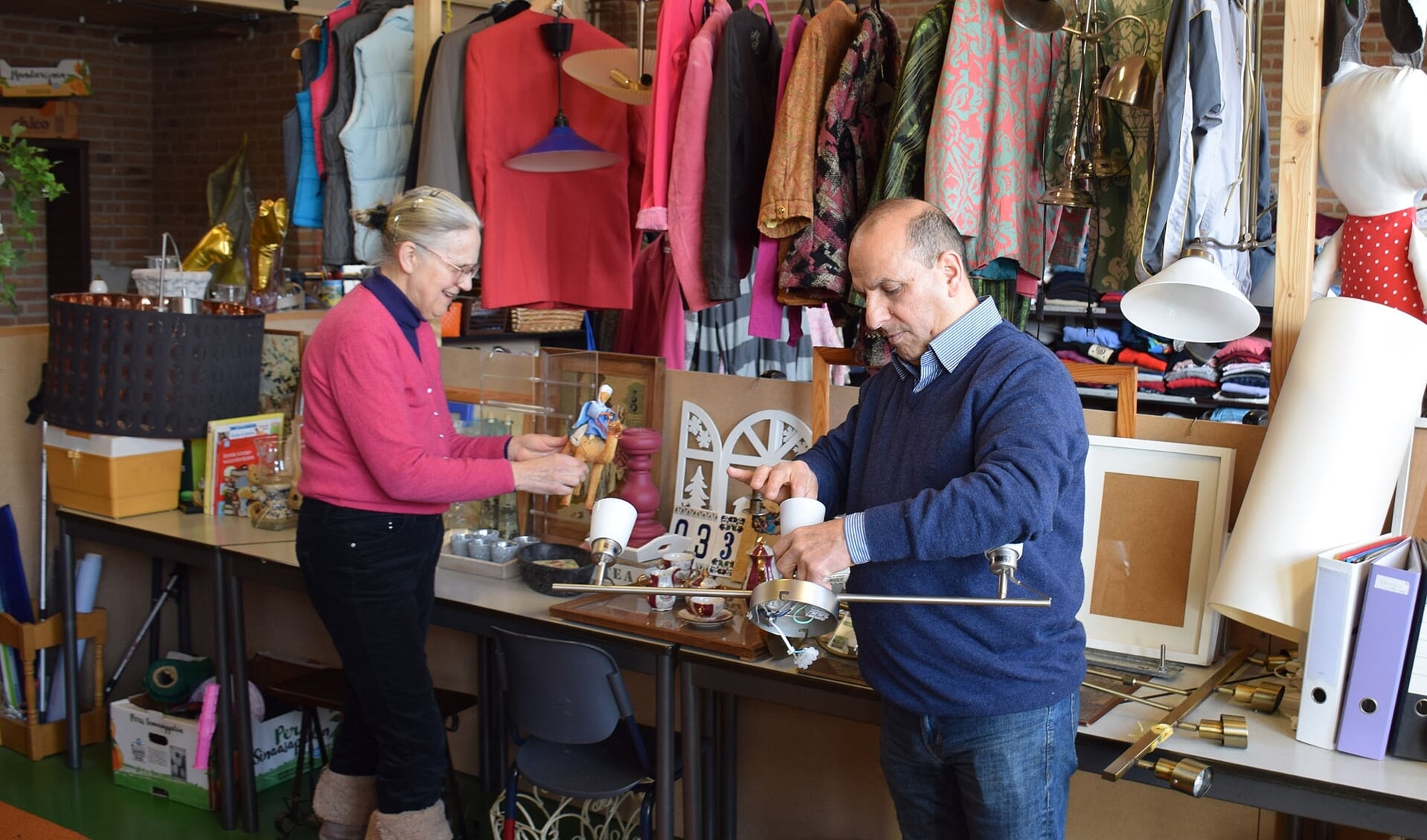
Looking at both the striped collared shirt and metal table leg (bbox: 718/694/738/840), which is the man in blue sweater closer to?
the striped collared shirt

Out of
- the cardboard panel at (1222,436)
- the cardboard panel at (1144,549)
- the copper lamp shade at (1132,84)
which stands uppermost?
the copper lamp shade at (1132,84)

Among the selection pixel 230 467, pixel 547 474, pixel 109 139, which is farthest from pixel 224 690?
pixel 109 139

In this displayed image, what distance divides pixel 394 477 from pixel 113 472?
147cm

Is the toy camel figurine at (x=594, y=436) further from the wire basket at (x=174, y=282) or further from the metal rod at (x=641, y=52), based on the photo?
the wire basket at (x=174, y=282)

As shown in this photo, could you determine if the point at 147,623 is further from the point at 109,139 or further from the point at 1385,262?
the point at 109,139

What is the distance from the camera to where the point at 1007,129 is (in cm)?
264

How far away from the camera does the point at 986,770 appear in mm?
1854

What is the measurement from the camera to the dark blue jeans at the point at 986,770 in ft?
6.07

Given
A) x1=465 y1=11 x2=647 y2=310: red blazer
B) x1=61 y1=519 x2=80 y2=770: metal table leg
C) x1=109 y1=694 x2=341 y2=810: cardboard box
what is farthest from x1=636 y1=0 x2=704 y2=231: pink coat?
x1=61 y1=519 x2=80 y2=770: metal table leg

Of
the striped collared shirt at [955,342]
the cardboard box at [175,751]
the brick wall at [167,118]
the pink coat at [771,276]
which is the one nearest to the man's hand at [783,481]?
the striped collared shirt at [955,342]

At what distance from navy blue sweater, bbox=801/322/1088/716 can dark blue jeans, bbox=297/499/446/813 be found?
3.58 ft

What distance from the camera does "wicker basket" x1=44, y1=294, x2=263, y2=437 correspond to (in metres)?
3.49

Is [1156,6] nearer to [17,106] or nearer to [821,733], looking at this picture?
[821,733]

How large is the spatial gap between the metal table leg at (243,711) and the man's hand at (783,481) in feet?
5.84
